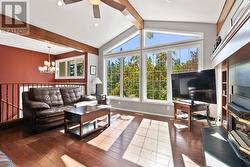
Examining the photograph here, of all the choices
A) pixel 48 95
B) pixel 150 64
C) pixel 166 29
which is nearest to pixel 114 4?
pixel 166 29

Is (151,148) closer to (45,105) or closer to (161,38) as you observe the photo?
(45,105)

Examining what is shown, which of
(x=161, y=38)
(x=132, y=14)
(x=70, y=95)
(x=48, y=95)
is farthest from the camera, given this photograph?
(x=161, y=38)

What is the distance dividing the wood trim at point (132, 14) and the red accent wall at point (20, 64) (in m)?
4.99

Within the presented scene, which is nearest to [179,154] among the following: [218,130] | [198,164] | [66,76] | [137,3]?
[198,164]

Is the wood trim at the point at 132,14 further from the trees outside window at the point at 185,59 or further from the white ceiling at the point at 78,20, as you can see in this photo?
the trees outside window at the point at 185,59

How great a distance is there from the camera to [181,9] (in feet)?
12.1

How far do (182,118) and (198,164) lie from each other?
2.30 m

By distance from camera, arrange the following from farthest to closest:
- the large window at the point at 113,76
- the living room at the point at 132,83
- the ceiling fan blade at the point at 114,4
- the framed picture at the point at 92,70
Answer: the framed picture at the point at 92,70 < the large window at the point at 113,76 < the ceiling fan blade at the point at 114,4 < the living room at the point at 132,83

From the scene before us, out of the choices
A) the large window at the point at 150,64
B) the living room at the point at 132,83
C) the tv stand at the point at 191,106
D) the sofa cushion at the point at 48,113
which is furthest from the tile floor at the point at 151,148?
the sofa cushion at the point at 48,113

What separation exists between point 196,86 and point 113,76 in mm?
3696

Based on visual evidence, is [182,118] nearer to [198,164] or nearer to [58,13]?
[198,164]

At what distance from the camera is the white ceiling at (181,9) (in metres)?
3.19

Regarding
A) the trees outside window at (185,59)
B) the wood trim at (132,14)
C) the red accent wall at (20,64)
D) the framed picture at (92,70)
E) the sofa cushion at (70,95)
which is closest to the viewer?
the wood trim at (132,14)

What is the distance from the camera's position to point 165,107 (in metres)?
4.85
